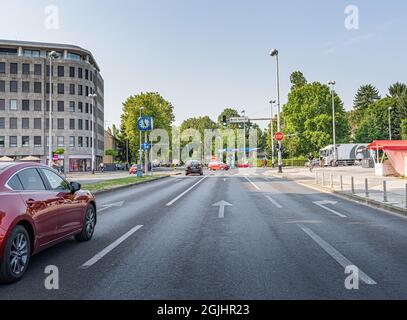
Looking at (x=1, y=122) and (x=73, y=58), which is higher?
(x=73, y=58)

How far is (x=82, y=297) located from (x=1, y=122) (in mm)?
66534

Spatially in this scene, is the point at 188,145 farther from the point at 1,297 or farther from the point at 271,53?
the point at 1,297

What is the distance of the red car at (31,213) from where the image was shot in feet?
14.8

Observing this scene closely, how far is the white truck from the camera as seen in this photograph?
5850 cm

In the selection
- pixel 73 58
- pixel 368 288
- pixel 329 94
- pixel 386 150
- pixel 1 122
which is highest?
pixel 73 58

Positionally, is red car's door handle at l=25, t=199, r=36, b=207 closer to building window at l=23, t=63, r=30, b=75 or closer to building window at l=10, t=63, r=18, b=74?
building window at l=23, t=63, r=30, b=75

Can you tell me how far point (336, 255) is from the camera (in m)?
5.85

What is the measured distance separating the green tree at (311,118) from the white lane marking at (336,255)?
60.0 m

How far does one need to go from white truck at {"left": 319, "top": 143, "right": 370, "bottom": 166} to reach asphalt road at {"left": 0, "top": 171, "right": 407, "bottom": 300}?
5077cm

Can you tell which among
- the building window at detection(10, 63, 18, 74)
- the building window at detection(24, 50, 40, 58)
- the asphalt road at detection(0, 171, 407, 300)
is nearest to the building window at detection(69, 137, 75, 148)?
the building window at detection(10, 63, 18, 74)

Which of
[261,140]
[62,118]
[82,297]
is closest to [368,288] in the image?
[82,297]

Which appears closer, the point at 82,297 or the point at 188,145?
the point at 82,297

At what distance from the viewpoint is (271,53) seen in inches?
1448

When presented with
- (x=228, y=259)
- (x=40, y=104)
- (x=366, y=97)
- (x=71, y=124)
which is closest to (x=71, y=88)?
(x=40, y=104)
